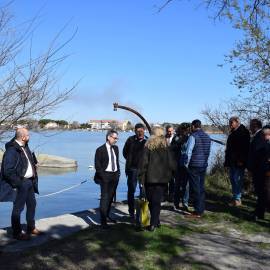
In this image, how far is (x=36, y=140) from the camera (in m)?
9.53

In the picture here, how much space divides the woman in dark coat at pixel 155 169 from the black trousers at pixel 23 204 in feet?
5.88

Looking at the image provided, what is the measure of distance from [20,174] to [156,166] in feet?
7.07

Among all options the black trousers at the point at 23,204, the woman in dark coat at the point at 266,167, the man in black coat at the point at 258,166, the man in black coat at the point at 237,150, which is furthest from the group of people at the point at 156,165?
the black trousers at the point at 23,204

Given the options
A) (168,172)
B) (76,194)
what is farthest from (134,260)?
(76,194)

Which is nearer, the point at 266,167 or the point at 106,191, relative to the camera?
the point at 106,191

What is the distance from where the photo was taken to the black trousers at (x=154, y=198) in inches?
320

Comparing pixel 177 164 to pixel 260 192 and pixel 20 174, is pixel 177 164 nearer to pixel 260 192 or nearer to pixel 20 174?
→ pixel 260 192

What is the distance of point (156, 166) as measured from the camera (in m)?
8.14

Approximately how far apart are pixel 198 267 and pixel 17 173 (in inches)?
124

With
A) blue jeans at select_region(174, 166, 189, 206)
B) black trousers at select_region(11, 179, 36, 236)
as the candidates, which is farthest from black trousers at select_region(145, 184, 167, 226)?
blue jeans at select_region(174, 166, 189, 206)

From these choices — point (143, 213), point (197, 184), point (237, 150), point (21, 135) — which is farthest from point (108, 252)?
point (237, 150)

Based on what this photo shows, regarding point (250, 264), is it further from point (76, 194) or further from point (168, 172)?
point (76, 194)

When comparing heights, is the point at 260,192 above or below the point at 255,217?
above

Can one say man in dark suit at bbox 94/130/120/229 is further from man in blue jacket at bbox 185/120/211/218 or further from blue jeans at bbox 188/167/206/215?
blue jeans at bbox 188/167/206/215
